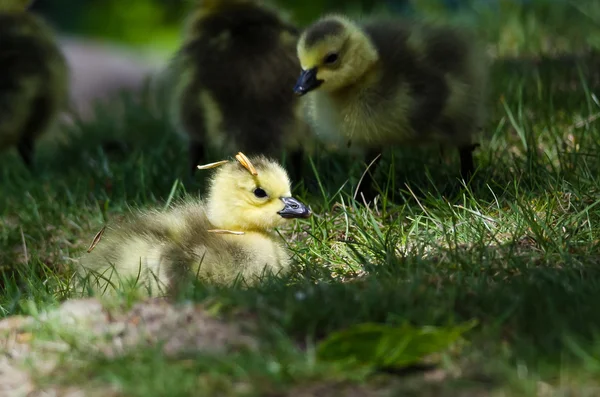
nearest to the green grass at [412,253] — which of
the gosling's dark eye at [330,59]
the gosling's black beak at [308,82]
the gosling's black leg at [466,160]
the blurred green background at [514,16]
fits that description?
the gosling's black leg at [466,160]

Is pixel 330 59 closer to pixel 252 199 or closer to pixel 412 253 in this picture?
pixel 252 199

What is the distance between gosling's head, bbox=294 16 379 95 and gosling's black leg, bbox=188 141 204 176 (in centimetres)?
103

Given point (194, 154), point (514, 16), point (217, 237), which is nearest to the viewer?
point (217, 237)

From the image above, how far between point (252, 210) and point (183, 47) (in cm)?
152

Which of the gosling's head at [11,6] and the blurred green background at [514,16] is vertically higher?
the gosling's head at [11,6]

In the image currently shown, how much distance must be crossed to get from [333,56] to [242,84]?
614 mm

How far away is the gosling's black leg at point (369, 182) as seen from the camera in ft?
13.3

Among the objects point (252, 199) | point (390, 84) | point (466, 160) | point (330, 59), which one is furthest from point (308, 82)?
point (466, 160)

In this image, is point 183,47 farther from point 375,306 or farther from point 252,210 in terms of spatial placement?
point 375,306

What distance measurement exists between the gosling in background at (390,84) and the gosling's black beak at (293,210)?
23.8 inches

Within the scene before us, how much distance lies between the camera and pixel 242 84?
441 cm

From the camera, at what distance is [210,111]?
4.55 meters

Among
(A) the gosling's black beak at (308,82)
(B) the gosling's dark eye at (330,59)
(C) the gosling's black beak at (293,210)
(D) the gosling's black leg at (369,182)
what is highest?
(B) the gosling's dark eye at (330,59)

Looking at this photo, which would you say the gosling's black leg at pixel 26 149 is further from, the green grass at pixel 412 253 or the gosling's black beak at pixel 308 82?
the gosling's black beak at pixel 308 82
